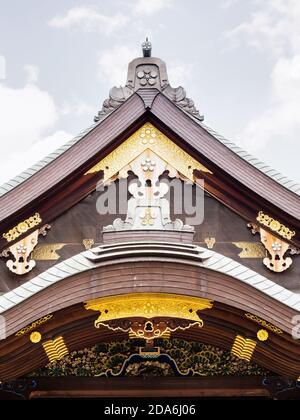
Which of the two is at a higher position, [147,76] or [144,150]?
[147,76]

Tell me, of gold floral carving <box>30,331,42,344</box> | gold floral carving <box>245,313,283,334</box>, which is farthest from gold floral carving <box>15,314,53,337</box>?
gold floral carving <box>245,313,283,334</box>

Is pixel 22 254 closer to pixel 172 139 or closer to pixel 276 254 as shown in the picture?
pixel 172 139

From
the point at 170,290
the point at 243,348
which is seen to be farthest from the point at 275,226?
the point at 170,290

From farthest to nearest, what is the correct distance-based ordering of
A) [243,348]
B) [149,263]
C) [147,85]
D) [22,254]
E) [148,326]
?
[147,85] → [22,254] → [243,348] → [148,326] → [149,263]

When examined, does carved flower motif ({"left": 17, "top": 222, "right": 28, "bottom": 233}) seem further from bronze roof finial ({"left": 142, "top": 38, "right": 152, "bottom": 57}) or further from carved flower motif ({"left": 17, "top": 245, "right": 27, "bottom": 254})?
bronze roof finial ({"left": 142, "top": 38, "right": 152, "bottom": 57})

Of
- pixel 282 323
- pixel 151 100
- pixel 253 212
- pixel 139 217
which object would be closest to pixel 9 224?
pixel 139 217

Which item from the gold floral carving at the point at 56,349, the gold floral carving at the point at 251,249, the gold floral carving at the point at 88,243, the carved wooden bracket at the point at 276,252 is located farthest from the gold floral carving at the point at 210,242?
the gold floral carving at the point at 56,349

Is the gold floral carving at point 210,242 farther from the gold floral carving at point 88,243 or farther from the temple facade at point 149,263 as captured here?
the gold floral carving at point 88,243

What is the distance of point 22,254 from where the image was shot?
8.45 m

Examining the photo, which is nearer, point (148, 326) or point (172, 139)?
point (148, 326)

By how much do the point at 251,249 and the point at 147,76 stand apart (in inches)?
94.9

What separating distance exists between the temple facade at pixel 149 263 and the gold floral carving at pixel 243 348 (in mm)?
17

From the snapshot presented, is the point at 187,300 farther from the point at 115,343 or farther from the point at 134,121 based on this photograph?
the point at 134,121

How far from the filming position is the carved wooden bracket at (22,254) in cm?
839
